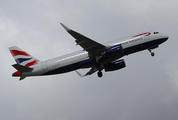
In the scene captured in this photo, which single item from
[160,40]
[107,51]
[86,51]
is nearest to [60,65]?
[86,51]

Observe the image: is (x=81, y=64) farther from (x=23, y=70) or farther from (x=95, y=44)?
(x=23, y=70)

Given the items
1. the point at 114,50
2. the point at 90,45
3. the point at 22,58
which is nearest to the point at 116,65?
the point at 114,50

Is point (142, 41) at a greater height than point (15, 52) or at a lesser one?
lesser

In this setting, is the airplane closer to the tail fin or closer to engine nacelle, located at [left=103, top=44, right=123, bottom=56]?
engine nacelle, located at [left=103, top=44, right=123, bottom=56]

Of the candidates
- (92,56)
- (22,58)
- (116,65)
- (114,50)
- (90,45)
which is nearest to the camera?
(114,50)

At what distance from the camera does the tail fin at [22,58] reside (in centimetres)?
4284

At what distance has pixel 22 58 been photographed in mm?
43406

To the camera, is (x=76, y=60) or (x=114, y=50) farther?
(x=76, y=60)

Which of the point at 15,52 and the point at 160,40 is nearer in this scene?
the point at 160,40

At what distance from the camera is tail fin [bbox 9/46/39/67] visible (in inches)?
1687

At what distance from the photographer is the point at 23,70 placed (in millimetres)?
40594

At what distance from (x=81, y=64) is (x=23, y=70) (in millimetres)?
9813

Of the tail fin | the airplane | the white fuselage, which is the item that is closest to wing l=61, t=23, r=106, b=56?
the airplane

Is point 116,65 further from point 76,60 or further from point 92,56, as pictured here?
point 76,60
